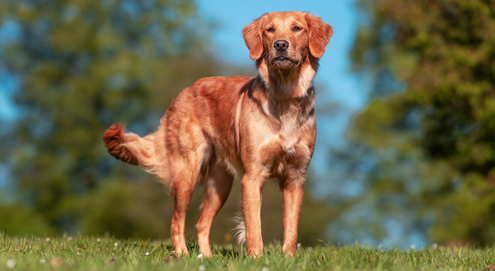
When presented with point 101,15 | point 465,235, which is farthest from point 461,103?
point 101,15

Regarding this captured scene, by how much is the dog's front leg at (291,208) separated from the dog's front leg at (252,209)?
357mm

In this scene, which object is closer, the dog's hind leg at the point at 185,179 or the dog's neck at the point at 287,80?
the dog's neck at the point at 287,80

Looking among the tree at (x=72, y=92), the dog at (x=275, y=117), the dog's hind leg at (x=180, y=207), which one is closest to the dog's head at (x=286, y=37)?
the dog at (x=275, y=117)

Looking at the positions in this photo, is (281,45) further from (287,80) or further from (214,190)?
(214,190)

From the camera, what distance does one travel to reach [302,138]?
5.76 metres

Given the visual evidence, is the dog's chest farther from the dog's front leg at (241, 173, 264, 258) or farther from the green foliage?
the green foliage

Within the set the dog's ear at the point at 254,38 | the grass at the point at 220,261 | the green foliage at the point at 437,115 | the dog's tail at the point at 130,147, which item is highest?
the green foliage at the point at 437,115

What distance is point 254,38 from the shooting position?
231 inches

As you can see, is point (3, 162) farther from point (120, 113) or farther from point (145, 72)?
point (145, 72)

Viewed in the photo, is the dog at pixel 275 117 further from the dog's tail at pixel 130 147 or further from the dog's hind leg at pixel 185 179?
the dog's tail at pixel 130 147

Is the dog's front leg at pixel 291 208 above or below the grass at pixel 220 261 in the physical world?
above

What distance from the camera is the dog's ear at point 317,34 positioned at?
5738mm

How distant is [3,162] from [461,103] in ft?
57.5

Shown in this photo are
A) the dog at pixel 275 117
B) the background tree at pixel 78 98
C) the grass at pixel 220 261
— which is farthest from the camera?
the background tree at pixel 78 98
